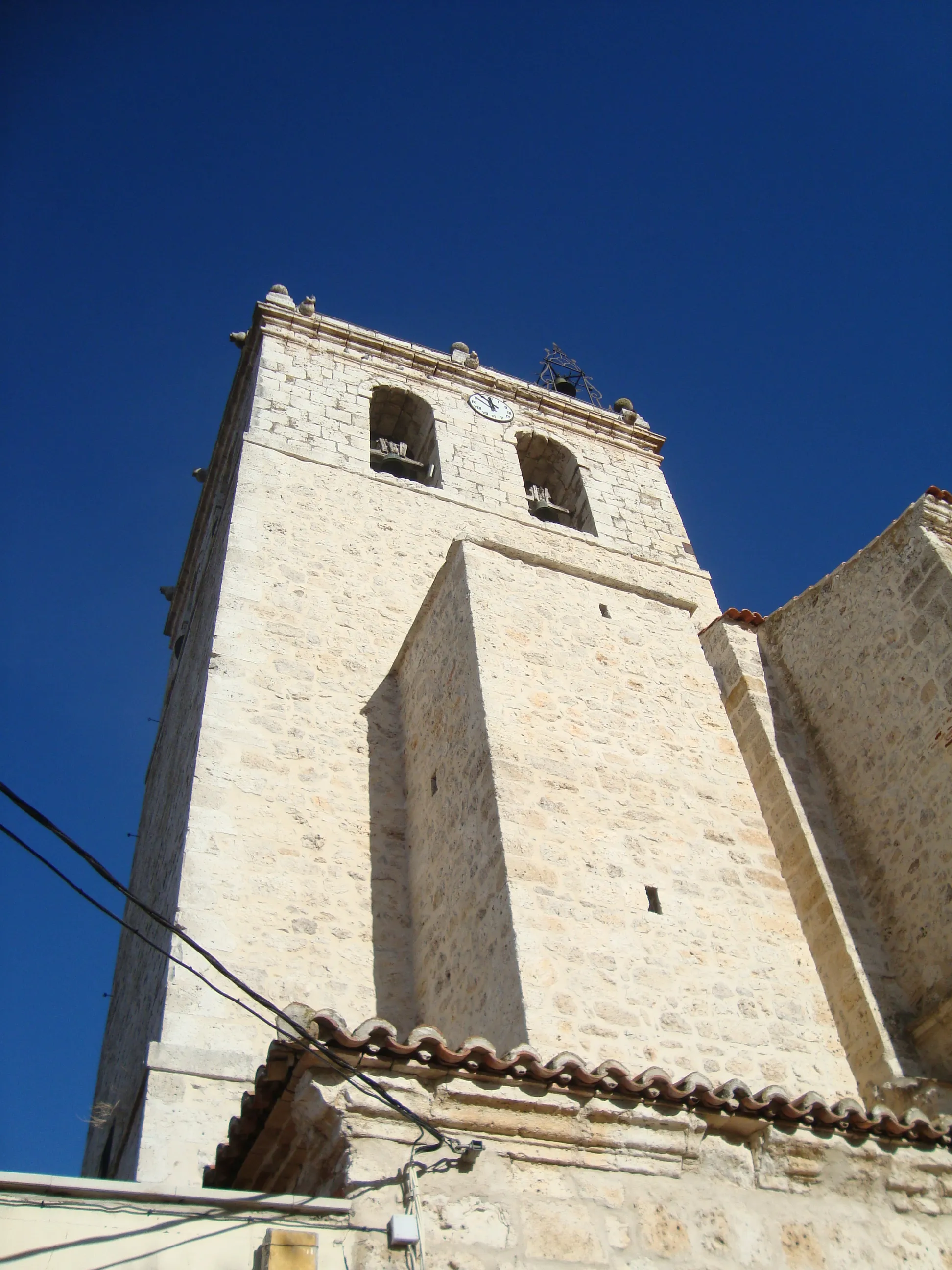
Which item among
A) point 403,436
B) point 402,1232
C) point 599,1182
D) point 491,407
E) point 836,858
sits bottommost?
point 402,1232

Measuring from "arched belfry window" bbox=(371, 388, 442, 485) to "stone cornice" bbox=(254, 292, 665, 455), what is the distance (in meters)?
0.60

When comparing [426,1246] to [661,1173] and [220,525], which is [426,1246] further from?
[220,525]

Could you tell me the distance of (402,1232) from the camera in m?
3.78

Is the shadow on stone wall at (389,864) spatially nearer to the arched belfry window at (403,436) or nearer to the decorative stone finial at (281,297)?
the arched belfry window at (403,436)

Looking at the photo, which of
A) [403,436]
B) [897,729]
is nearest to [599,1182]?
[897,729]

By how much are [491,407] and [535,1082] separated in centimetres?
1164

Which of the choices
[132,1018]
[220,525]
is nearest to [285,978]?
[132,1018]

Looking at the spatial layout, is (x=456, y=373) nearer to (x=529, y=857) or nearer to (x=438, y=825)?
(x=438, y=825)

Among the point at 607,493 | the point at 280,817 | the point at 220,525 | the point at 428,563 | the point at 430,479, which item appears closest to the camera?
the point at 280,817

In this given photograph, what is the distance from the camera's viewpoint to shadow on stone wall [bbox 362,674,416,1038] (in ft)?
24.7

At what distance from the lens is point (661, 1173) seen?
14.6 feet

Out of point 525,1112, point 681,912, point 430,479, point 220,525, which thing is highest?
point 430,479

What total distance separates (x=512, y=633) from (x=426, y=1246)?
494cm

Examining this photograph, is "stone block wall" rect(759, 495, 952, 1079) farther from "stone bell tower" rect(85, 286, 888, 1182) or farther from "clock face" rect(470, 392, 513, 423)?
"clock face" rect(470, 392, 513, 423)
